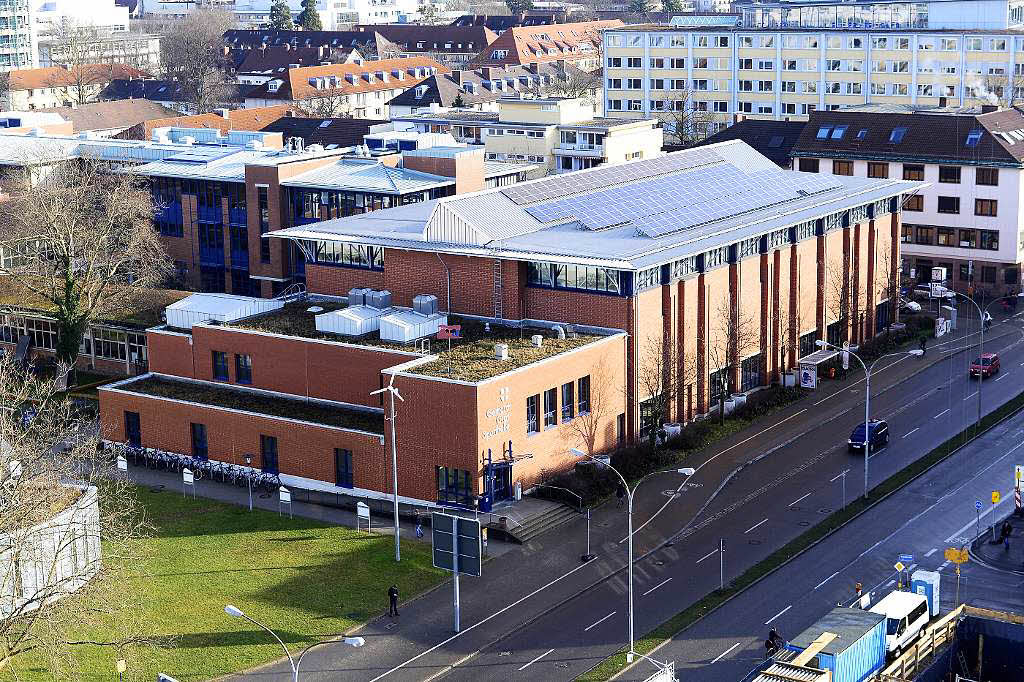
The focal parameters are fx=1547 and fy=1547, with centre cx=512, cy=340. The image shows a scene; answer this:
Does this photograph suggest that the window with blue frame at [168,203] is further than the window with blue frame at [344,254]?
Yes

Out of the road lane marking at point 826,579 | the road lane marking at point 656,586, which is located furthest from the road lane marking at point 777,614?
the road lane marking at point 656,586

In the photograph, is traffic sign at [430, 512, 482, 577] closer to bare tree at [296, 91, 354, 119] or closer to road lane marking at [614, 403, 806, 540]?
road lane marking at [614, 403, 806, 540]

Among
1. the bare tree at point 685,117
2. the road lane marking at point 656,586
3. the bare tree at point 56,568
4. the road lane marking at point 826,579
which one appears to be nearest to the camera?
the bare tree at point 56,568

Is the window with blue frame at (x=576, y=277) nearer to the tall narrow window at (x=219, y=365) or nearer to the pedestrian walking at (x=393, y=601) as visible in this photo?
the tall narrow window at (x=219, y=365)

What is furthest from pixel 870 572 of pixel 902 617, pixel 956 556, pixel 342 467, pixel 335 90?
pixel 335 90

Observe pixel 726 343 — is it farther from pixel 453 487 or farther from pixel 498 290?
pixel 453 487

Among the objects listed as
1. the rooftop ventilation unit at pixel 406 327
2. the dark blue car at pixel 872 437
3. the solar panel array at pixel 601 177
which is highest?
the solar panel array at pixel 601 177

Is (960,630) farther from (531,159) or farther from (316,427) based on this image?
(531,159)

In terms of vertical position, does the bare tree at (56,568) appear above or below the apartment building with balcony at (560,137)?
below
